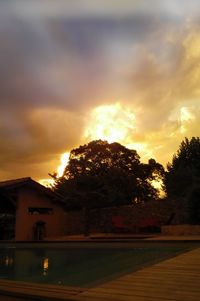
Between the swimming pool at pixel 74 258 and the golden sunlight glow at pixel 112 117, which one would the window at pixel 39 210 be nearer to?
the swimming pool at pixel 74 258

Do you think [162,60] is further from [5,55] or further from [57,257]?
[57,257]

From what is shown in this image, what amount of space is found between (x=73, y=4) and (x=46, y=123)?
33.5 feet

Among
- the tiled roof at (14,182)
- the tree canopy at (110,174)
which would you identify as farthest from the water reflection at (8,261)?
the tree canopy at (110,174)

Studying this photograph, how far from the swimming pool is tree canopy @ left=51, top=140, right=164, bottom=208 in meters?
8.79

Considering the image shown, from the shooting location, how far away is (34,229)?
19953 mm

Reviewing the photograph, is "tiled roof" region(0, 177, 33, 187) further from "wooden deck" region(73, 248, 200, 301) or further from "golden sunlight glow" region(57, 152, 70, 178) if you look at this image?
"wooden deck" region(73, 248, 200, 301)

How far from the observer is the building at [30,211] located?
1981 cm

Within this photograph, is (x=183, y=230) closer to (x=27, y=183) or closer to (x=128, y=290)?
(x=27, y=183)

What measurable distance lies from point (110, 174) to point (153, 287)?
2223 cm

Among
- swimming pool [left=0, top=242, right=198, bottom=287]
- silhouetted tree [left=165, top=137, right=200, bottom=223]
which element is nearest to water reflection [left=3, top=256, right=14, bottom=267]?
swimming pool [left=0, top=242, right=198, bottom=287]

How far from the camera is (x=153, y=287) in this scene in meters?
4.77

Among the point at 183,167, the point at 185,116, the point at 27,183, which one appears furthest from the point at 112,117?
the point at 183,167

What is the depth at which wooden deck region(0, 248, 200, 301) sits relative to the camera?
14.0 ft

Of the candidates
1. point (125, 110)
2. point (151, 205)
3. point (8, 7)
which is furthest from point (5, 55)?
point (151, 205)
